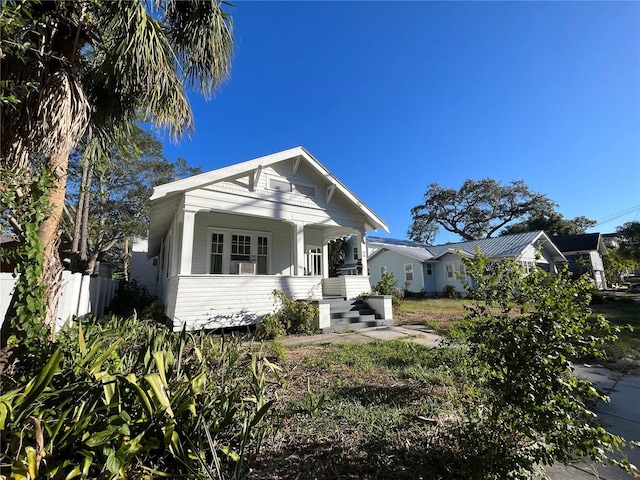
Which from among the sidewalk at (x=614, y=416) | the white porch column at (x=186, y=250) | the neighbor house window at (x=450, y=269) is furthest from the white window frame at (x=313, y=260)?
the neighbor house window at (x=450, y=269)

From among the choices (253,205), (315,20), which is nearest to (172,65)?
(253,205)

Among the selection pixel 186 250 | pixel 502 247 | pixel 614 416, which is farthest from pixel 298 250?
pixel 502 247

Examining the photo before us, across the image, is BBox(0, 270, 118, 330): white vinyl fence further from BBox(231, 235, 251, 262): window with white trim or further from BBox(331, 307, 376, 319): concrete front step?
BBox(331, 307, 376, 319): concrete front step

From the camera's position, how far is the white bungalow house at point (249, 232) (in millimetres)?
7012

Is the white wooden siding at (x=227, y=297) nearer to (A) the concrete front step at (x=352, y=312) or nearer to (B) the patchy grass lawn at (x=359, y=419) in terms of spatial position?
(A) the concrete front step at (x=352, y=312)

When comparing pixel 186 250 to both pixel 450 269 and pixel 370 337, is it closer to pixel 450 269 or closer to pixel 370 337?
pixel 370 337

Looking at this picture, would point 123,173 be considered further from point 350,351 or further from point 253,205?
point 350,351

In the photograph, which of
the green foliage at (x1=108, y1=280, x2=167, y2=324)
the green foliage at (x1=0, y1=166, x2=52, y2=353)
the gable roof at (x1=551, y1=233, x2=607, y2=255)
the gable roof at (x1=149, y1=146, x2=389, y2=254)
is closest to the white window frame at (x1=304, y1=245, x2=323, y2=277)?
the gable roof at (x1=149, y1=146, x2=389, y2=254)

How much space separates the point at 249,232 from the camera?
395 inches

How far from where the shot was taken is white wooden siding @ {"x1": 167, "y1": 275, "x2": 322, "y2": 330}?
671 centimetres

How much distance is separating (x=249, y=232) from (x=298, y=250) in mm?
2447

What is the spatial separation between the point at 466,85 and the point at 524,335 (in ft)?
35.0

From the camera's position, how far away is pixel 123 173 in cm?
1931

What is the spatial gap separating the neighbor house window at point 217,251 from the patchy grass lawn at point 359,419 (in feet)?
19.0
